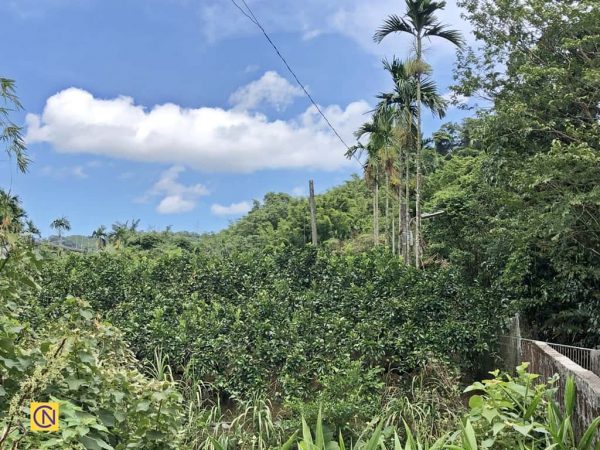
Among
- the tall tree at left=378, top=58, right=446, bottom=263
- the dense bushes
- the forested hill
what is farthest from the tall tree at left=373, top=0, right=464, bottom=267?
the forested hill

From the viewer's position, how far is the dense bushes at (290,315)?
483 cm

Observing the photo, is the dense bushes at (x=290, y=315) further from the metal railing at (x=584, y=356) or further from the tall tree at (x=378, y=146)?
the tall tree at (x=378, y=146)

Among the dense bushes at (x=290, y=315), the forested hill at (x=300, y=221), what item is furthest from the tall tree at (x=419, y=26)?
the forested hill at (x=300, y=221)

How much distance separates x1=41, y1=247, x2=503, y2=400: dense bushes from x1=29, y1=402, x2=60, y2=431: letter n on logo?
316 cm

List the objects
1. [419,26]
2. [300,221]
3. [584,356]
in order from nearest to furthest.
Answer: [584,356], [419,26], [300,221]

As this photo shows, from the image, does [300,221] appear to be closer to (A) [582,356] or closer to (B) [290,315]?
(B) [290,315]

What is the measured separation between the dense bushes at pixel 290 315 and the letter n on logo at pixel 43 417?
10.4 ft

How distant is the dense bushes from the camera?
15.8 feet

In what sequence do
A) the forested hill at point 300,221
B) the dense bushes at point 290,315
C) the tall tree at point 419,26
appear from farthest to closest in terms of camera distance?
the forested hill at point 300,221 → the tall tree at point 419,26 → the dense bushes at point 290,315

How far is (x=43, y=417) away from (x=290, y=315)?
4.10 m

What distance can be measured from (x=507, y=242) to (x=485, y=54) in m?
3.39

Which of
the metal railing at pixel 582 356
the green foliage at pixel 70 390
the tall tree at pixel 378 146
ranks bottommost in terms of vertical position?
the metal railing at pixel 582 356

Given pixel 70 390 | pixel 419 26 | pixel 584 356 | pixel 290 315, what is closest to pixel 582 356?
pixel 584 356

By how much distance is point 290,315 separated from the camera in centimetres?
546
